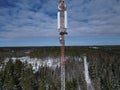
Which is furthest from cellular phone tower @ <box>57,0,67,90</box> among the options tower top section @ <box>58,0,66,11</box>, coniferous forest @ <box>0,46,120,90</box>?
coniferous forest @ <box>0,46,120,90</box>

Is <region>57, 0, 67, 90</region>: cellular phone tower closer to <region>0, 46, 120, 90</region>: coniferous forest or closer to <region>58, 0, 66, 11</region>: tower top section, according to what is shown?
<region>58, 0, 66, 11</region>: tower top section

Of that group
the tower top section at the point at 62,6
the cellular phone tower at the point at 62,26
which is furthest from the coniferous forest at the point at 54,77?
the tower top section at the point at 62,6

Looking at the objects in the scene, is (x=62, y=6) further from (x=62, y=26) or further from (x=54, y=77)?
(x=54, y=77)

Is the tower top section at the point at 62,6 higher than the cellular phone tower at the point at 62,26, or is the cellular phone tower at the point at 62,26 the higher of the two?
the tower top section at the point at 62,6

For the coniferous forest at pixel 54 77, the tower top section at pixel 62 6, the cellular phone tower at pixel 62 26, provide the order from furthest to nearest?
the coniferous forest at pixel 54 77
the tower top section at pixel 62 6
the cellular phone tower at pixel 62 26

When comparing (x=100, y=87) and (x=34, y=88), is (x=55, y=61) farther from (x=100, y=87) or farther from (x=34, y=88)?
(x=34, y=88)

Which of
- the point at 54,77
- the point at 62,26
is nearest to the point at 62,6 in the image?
the point at 62,26

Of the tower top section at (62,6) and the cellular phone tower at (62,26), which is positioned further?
the tower top section at (62,6)

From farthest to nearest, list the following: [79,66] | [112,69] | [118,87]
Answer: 1. [79,66]
2. [112,69]
3. [118,87]

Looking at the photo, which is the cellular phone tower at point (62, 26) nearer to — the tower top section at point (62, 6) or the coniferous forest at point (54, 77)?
the tower top section at point (62, 6)

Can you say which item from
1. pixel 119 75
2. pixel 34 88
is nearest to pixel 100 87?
pixel 119 75

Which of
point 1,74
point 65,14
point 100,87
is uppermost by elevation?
point 65,14
